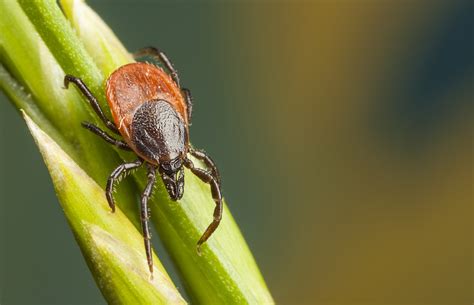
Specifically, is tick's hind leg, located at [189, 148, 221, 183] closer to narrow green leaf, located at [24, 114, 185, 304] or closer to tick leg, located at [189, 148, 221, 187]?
tick leg, located at [189, 148, 221, 187]

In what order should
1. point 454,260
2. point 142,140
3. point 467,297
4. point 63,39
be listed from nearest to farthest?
point 63,39
point 142,140
point 467,297
point 454,260

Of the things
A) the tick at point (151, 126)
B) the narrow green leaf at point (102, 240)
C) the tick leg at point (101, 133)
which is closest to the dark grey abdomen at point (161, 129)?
the tick at point (151, 126)

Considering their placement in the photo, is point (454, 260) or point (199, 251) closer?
point (199, 251)

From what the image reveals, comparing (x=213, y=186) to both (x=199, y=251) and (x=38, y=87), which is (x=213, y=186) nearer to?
(x=199, y=251)

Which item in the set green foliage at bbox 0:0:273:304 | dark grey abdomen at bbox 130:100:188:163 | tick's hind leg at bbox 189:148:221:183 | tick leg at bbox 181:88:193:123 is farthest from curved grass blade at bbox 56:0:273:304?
tick leg at bbox 181:88:193:123

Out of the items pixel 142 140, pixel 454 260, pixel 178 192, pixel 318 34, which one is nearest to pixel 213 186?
pixel 178 192

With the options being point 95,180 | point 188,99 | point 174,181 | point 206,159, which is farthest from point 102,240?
point 188,99

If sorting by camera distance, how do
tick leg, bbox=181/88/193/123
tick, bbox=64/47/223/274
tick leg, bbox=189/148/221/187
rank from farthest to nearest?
tick leg, bbox=181/88/193/123 → tick leg, bbox=189/148/221/187 → tick, bbox=64/47/223/274
